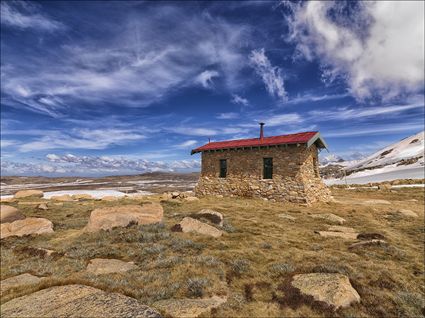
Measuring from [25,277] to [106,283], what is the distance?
3.48 meters

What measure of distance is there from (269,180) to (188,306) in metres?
20.3

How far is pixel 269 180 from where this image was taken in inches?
1032

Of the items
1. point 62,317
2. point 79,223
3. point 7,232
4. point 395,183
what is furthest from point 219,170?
point 395,183

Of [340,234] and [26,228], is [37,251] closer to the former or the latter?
[26,228]

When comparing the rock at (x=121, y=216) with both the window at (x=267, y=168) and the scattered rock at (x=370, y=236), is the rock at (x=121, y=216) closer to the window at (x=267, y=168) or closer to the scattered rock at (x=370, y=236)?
the scattered rock at (x=370, y=236)

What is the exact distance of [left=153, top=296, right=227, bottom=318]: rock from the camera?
670 cm

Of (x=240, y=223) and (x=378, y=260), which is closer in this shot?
(x=378, y=260)

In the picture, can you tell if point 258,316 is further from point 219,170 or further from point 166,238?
point 219,170

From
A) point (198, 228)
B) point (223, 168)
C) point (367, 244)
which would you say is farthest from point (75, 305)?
point (223, 168)

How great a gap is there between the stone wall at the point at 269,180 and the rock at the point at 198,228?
1272 centimetres

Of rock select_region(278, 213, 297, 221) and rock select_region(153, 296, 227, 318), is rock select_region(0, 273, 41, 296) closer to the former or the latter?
rock select_region(153, 296, 227, 318)

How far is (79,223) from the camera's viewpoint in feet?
57.8

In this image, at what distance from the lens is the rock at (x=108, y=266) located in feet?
31.6

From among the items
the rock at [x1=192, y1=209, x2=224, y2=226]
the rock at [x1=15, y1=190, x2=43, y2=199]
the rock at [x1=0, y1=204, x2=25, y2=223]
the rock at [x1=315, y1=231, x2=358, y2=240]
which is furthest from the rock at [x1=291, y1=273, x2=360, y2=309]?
the rock at [x1=15, y1=190, x2=43, y2=199]
